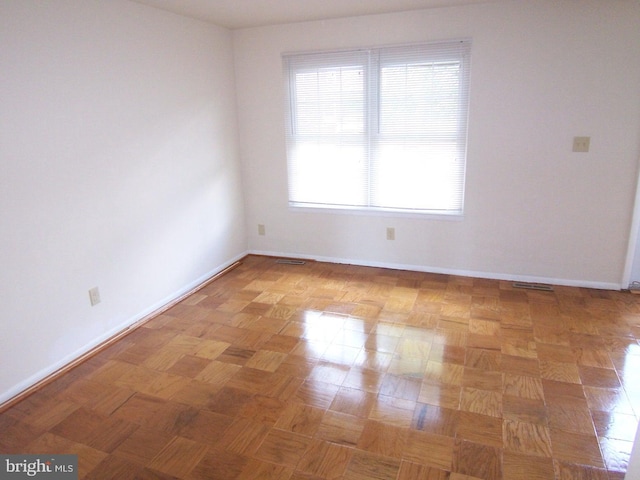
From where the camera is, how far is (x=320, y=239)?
169 inches

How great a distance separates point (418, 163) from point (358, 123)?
0.64 meters

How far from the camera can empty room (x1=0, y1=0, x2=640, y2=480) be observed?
2.04m

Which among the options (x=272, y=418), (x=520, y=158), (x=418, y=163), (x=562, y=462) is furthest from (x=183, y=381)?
(x=520, y=158)

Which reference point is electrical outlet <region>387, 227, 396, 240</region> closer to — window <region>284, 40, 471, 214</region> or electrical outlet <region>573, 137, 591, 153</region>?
window <region>284, 40, 471, 214</region>

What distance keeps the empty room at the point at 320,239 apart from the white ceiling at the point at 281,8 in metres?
0.03

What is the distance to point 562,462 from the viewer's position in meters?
1.81

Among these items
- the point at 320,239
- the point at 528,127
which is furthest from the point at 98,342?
the point at 528,127

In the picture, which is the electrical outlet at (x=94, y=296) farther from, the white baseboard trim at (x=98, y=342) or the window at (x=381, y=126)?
the window at (x=381, y=126)

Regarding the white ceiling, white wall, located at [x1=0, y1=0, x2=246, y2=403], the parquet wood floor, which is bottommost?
the parquet wood floor

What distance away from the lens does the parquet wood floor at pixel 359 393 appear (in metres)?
1.86

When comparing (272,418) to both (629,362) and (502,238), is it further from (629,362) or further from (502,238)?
Answer: (502,238)

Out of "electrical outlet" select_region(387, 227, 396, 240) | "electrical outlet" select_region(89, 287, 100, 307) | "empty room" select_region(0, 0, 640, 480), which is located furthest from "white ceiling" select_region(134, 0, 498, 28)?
"electrical outlet" select_region(89, 287, 100, 307)

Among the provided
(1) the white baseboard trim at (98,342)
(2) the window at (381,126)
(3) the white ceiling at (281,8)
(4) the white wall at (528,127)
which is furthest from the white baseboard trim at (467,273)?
(3) the white ceiling at (281,8)

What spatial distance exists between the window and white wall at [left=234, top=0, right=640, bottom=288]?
4.4 inches
